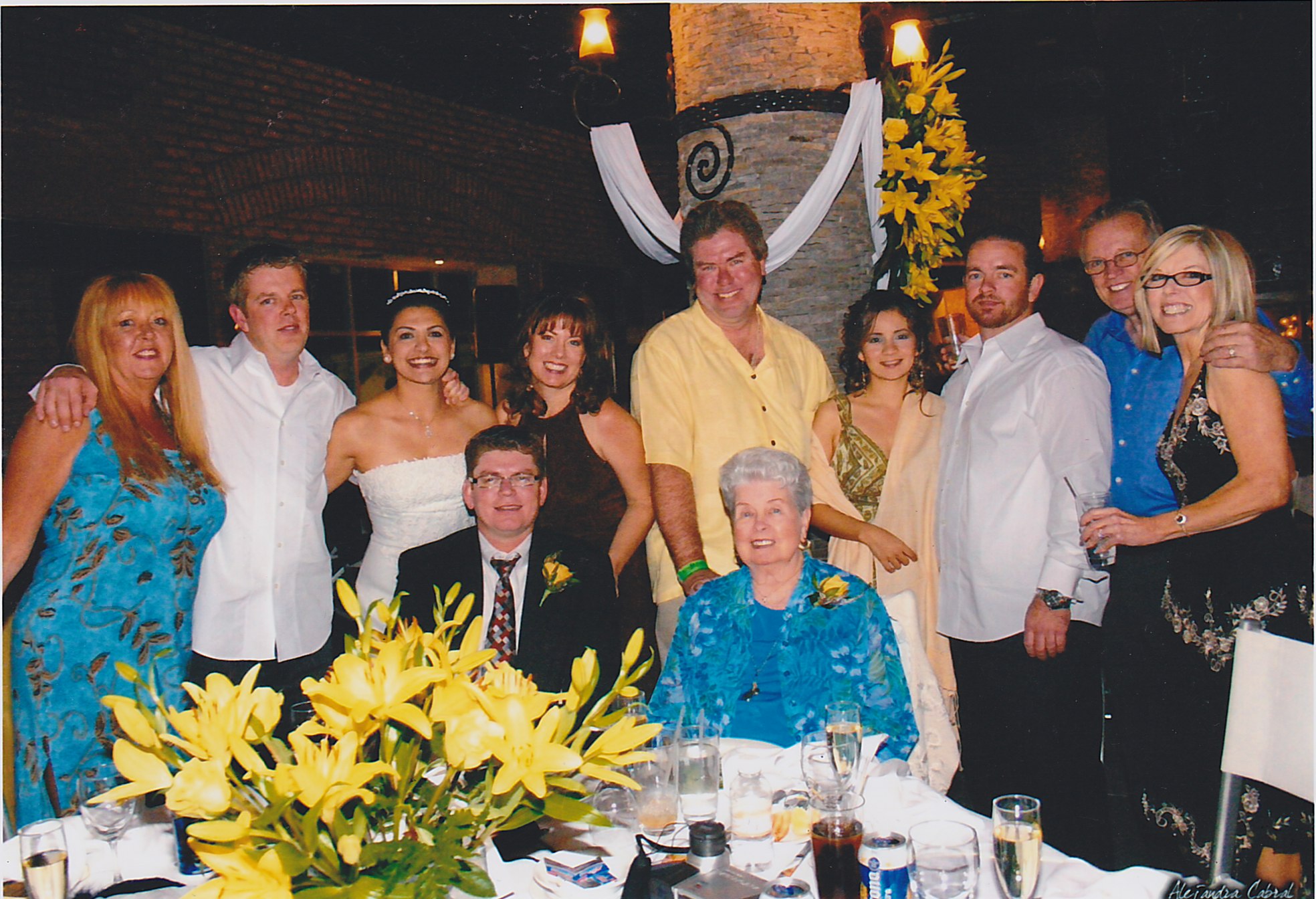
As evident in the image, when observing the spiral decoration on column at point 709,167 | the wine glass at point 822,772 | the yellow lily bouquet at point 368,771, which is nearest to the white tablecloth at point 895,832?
the wine glass at point 822,772

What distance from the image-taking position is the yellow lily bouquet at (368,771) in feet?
3.29

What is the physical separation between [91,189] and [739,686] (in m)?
4.70

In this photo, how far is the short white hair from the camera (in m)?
2.54

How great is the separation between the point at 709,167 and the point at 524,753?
10.1 feet

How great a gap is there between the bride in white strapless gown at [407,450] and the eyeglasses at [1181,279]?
213 cm

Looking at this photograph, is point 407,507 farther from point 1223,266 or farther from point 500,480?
point 1223,266

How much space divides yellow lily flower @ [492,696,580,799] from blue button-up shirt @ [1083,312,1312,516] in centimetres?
221

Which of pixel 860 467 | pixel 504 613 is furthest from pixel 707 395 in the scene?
pixel 504 613

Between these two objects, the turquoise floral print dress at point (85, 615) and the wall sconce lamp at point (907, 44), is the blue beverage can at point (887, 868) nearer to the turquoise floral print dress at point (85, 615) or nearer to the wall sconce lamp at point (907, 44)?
the turquoise floral print dress at point (85, 615)

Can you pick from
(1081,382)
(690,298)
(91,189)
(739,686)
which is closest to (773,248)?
(690,298)

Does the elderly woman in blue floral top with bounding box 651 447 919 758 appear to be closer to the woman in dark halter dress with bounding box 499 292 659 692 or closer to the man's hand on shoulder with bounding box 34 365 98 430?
the woman in dark halter dress with bounding box 499 292 659 692

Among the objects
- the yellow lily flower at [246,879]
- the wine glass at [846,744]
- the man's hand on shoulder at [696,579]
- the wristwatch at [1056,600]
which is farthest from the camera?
the man's hand on shoulder at [696,579]

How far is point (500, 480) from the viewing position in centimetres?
277

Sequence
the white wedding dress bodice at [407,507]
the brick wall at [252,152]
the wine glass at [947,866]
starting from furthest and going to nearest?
the brick wall at [252,152] < the white wedding dress bodice at [407,507] < the wine glass at [947,866]
